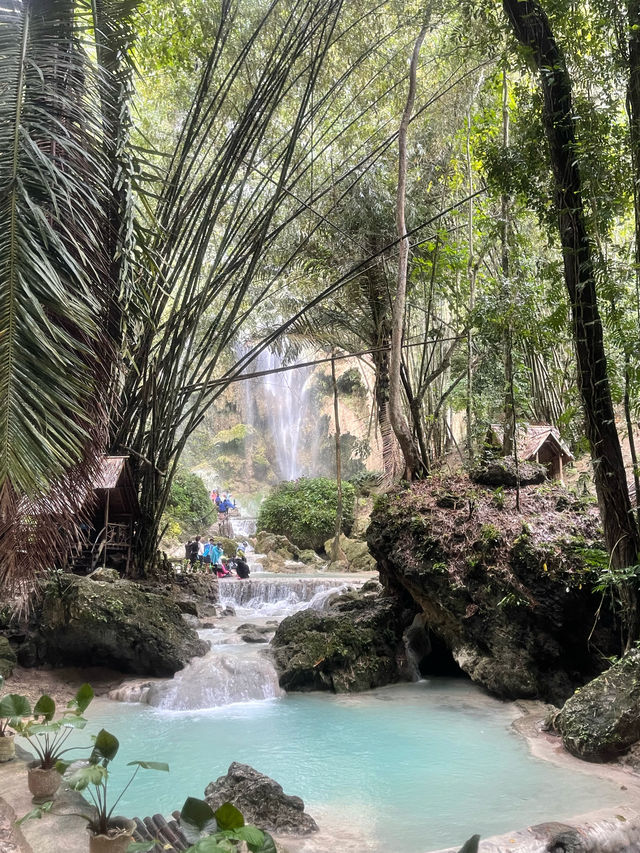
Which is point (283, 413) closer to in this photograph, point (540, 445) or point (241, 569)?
point (241, 569)

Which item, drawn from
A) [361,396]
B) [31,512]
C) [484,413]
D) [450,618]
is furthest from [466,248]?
[361,396]

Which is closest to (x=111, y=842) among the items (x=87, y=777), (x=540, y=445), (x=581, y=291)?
(x=87, y=777)

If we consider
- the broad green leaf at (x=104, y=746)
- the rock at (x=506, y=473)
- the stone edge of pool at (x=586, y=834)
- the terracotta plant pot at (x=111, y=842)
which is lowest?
the stone edge of pool at (x=586, y=834)

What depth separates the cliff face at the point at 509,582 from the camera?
5938mm

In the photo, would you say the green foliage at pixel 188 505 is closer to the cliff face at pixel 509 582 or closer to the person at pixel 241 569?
the person at pixel 241 569

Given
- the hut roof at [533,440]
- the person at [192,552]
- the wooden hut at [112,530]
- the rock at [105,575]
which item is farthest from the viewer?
the person at [192,552]

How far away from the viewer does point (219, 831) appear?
214 centimetres

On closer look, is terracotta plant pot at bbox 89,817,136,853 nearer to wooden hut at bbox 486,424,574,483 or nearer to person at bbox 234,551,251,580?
wooden hut at bbox 486,424,574,483

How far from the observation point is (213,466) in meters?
23.8

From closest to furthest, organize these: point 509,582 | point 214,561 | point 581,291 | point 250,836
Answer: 1. point 250,836
2. point 581,291
3. point 509,582
4. point 214,561

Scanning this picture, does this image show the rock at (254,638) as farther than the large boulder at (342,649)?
Yes

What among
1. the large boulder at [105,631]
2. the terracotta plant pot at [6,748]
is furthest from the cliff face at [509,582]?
the terracotta plant pot at [6,748]

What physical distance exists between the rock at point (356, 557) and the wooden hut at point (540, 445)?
16.3ft

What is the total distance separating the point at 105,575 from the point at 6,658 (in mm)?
1342
